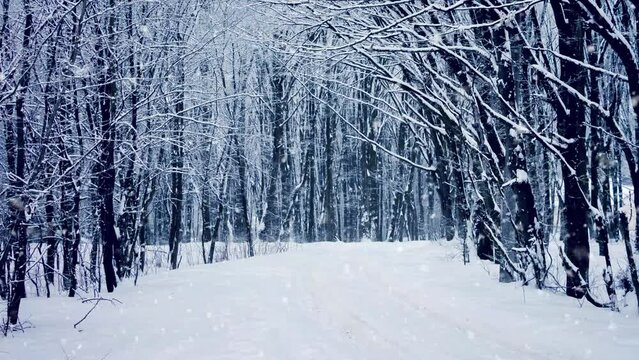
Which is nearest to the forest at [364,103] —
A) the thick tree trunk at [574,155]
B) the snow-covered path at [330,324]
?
the thick tree trunk at [574,155]

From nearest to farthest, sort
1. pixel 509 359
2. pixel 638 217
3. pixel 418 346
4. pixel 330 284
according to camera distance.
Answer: pixel 509 359, pixel 418 346, pixel 638 217, pixel 330 284

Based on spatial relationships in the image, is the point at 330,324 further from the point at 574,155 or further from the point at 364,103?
the point at 364,103

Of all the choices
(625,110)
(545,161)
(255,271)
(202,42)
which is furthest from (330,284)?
(625,110)

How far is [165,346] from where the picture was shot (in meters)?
5.11

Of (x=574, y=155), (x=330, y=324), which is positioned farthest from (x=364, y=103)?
(x=330, y=324)

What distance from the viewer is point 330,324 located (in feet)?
20.1

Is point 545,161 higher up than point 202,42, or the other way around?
point 202,42

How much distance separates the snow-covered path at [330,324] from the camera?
4.85m

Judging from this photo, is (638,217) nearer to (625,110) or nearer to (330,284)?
(330,284)

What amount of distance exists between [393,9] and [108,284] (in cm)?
772

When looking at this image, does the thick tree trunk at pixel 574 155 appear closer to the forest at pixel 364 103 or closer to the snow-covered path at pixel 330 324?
the forest at pixel 364 103

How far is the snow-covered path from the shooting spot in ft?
15.9

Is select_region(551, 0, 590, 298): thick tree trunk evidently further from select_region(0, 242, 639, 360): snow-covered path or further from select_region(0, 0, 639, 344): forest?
select_region(0, 242, 639, 360): snow-covered path

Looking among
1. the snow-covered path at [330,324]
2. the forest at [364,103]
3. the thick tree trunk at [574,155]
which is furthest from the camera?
the thick tree trunk at [574,155]
